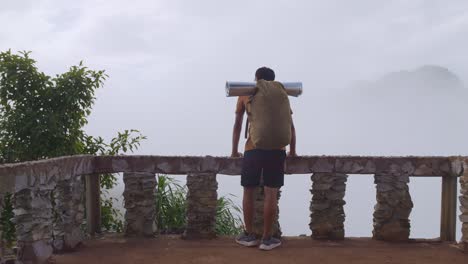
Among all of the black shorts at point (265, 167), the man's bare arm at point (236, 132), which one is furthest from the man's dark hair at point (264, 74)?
the black shorts at point (265, 167)

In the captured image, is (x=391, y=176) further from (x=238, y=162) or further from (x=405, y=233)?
(x=238, y=162)

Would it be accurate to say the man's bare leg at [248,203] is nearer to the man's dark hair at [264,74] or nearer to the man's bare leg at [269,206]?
the man's bare leg at [269,206]

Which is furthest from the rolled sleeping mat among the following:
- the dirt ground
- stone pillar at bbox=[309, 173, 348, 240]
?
the dirt ground

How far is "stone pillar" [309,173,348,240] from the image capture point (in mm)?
Result: 4965

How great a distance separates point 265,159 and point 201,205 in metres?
1.04

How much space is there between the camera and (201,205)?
4973 mm

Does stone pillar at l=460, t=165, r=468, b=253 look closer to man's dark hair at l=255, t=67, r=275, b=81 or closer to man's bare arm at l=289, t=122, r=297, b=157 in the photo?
man's bare arm at l=289, t=122, r=297, b=157

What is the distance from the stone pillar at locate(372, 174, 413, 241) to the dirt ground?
0.45 feet

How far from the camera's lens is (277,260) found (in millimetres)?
4148

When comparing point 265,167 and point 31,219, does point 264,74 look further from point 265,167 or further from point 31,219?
point 31,219

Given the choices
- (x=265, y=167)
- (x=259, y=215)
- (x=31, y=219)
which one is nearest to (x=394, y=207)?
(x=259, y=215)

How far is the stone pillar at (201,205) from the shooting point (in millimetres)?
4953

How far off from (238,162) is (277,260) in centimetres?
119

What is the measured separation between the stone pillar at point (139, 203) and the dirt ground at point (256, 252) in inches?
6.0
